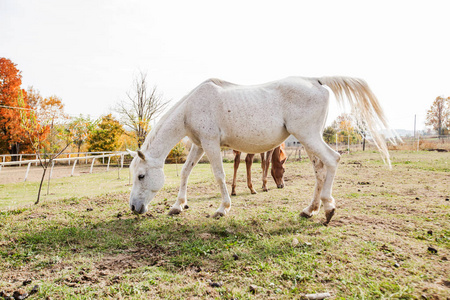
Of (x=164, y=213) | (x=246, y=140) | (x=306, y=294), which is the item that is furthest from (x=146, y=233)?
(x=306, y=294)

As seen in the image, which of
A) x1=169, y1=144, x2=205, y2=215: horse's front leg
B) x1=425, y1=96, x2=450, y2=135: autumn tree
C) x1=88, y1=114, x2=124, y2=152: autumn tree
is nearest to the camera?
x1=169, y1=144, x2=205, y2=215: horse's front leg

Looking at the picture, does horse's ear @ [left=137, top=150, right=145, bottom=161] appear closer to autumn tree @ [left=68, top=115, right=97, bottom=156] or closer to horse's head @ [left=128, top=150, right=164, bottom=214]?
horse's head @ [left=128, top=150, right=164, bottom=214]

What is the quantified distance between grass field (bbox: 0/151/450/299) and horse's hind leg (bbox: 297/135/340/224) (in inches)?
12.3

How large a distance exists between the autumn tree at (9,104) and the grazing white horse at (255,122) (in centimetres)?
2584

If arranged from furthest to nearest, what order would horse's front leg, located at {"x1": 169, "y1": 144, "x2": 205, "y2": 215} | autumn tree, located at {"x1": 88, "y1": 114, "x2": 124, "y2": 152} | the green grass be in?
1. autumn tree, located at {"x1": 88, "y1": 114, "x2": 124, "y2": 152}
2. the green grass
3. horse's front leg, located at {"x1": 169, "y1": 144, "x2": 205, "y2": 215}

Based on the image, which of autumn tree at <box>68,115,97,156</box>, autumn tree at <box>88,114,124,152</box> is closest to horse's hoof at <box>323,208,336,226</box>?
autumn tree at <box>68,115,97,156</box>

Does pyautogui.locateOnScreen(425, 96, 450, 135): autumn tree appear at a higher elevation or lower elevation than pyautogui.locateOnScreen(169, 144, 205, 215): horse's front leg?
higher

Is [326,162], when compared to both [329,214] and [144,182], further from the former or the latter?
[144,182]

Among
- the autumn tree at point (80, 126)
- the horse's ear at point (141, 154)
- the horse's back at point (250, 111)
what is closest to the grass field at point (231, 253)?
the horse's ear at point (141, 154)

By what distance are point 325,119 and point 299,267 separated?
271 centimetres

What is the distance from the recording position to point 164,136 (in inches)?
172

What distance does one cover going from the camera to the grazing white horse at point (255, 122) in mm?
4023

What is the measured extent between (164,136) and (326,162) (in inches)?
109

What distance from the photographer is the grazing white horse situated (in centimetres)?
402
